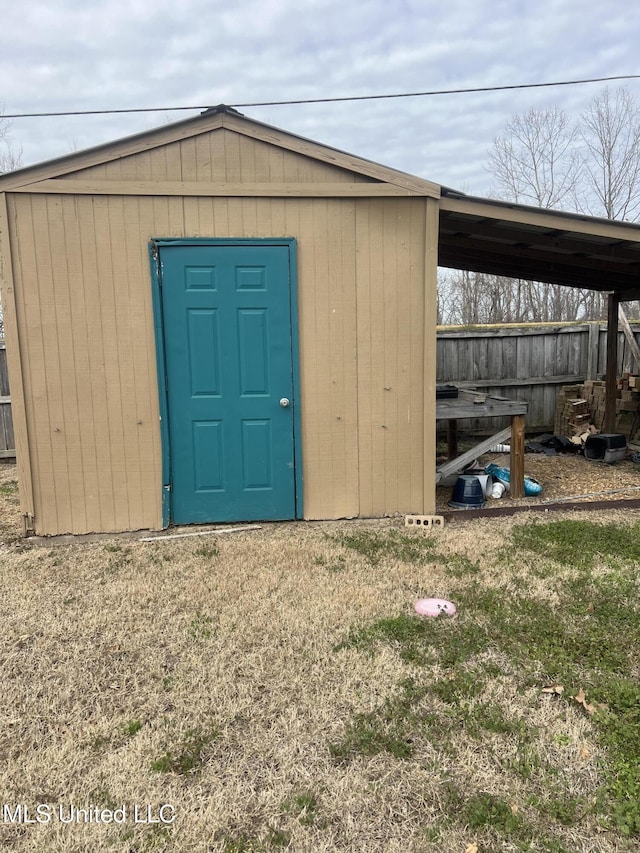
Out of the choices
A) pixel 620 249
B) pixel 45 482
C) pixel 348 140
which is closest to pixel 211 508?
pixel 45 482

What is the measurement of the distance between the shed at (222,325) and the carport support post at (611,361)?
3028 millimetres

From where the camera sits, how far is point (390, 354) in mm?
4473

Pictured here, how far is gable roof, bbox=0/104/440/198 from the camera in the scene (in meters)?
3.98

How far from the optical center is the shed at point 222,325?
4.08 m

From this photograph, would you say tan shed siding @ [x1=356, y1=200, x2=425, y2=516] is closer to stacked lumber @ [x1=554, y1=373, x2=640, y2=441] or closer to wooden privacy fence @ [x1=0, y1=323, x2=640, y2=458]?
wooden privacy fence @ [x1=0, y1=323, x2=640, y2=458]

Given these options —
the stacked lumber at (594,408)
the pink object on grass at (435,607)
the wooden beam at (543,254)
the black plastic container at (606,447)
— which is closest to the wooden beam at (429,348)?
the wooden beam at (543,254)

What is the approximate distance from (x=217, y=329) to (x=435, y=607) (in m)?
2.65

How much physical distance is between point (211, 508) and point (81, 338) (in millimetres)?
1667

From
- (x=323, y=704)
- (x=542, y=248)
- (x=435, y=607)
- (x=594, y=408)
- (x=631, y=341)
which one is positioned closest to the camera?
(x=323, y=704)

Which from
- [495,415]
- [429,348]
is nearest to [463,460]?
[495,415]

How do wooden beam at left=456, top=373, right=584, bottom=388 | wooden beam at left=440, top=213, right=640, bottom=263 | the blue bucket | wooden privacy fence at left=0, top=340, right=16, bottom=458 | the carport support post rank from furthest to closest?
wooden beam at left=456, top=373, right=584, bottom=388 < wooden privacy fence at left=0, top=340, right=16, bottom=458 < the carport support post < the blue bucket < wooden beam at left=440, top=213, right=640, bottom=263

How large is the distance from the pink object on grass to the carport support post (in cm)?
559

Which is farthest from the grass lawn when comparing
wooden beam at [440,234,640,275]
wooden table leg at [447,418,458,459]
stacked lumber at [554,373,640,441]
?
stacked lumber at [554,373,640,441]

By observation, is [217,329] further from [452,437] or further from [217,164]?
[452,437]
